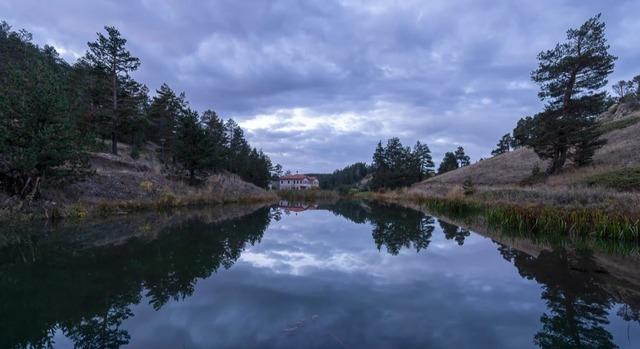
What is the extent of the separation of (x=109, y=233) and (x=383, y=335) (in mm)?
11019

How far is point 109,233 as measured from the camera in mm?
11297

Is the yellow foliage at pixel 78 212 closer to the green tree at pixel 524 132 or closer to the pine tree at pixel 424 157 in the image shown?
the green tree at pixel 524 132

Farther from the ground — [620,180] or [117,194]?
[620,180]

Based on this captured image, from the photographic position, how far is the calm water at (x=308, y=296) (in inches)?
153

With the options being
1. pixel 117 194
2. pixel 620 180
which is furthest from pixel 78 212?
pixel 620 180

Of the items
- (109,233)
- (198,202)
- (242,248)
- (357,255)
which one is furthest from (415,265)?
(198,202)

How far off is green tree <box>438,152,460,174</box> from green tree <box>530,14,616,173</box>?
49896 millimetres

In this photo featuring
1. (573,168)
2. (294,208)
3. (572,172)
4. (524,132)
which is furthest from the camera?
(524,132)

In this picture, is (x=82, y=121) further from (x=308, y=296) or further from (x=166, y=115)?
(x=308, y=296)

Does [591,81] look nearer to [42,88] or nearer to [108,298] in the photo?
[108,298]

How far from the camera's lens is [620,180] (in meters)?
16.7

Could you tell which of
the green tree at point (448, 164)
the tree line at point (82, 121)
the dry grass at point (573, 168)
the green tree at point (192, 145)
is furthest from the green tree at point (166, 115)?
the green tree at point (448, 164)

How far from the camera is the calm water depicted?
3.88 meters

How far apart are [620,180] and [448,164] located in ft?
194
